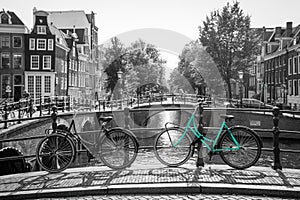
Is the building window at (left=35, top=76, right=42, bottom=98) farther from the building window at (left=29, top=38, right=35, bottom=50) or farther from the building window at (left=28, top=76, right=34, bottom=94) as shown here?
the building window at (left=29, top=38, right=35, bottom=50)

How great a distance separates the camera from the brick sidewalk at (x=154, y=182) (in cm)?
494

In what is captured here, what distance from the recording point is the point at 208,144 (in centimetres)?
630

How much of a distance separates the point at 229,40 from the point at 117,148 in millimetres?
25911

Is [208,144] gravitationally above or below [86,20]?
below

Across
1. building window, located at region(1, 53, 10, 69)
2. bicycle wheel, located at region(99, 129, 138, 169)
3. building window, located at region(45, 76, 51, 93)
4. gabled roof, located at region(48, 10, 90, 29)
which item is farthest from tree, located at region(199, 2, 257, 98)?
gabled roof, located at region(48, 10, 90, 29)

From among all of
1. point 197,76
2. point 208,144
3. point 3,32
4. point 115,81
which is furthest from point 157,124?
point 208,144

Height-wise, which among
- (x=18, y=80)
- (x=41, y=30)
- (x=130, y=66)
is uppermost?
(x=41, y=30)

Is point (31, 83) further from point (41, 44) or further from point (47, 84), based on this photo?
point (41, 44)

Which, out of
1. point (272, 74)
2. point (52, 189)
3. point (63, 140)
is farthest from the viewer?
point (272, 74)

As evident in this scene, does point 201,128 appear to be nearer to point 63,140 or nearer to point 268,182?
point 268,182

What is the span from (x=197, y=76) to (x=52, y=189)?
90.3ft

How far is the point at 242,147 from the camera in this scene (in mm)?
6250

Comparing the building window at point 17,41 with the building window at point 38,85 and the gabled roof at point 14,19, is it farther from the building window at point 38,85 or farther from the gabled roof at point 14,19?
the building window at point 38,85

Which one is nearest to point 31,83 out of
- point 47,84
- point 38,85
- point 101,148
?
point 38,85
